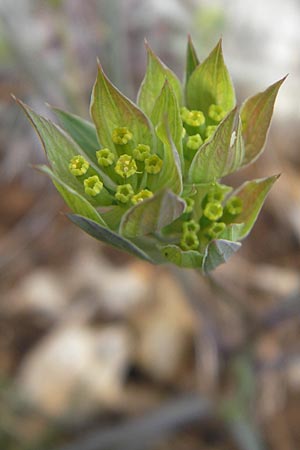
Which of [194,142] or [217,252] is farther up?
[194,142]

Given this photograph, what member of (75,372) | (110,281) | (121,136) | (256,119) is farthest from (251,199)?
(110,281)

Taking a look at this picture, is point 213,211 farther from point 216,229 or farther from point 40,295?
point 40,295

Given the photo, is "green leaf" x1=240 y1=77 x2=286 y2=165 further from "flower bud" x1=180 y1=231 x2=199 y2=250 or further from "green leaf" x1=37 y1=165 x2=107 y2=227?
"green leaf" x1=37 y1=165 x2=107 y2=227

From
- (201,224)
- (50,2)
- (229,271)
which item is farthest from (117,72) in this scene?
(201,224)

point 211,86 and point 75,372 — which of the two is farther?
point 75,372

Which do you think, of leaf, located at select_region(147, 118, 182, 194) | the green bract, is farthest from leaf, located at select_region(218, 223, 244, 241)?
leaf, located at select_region(147, 118, 182, 194)

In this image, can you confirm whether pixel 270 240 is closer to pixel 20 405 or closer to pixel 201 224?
pixel 20 405
